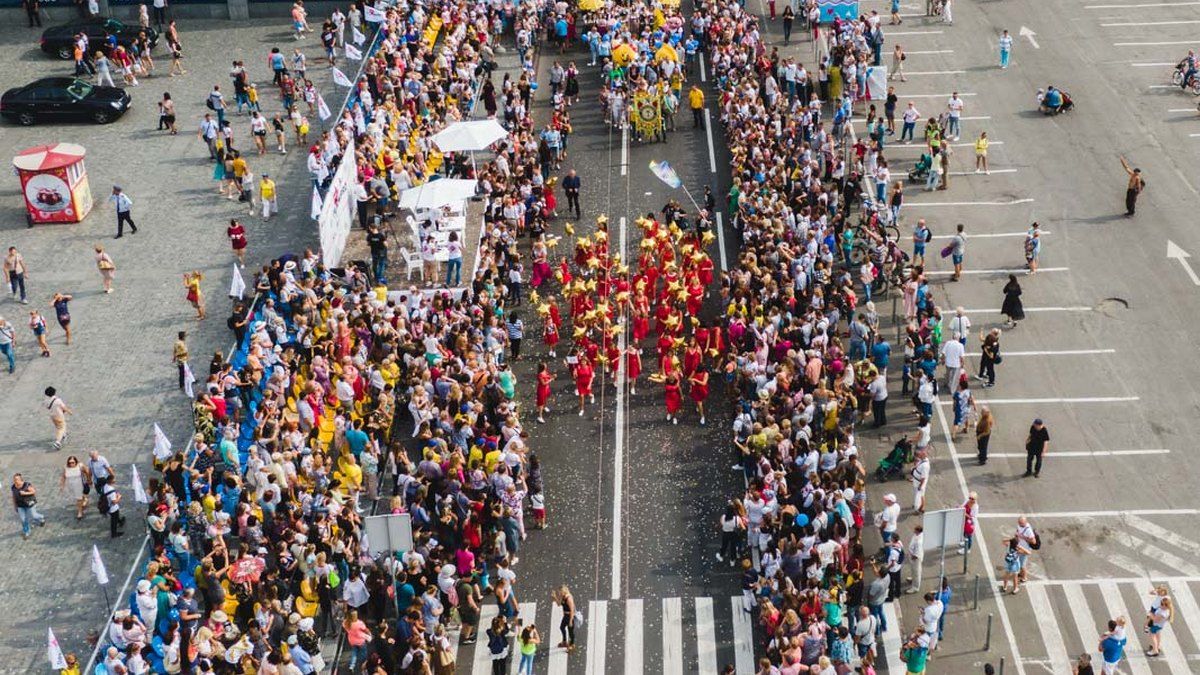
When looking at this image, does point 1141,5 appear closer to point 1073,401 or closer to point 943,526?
point 1073,401

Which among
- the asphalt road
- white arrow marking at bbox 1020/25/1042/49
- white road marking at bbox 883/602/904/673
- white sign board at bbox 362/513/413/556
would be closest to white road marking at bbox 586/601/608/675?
white sign board at bbox 362/513/413/556

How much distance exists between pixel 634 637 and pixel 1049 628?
24.9 feet

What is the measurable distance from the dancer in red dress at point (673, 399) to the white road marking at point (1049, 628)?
8.97m

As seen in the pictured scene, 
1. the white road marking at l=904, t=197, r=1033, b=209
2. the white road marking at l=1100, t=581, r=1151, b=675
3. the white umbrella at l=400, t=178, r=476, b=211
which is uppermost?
the white umbrella at l=400, t=178, r=476, b=211

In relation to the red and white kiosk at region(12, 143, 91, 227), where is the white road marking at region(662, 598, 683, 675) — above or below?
below

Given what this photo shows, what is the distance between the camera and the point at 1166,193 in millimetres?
44688

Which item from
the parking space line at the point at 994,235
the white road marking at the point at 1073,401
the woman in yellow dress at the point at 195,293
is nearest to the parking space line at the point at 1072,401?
the white road marking at the point at 1073,401

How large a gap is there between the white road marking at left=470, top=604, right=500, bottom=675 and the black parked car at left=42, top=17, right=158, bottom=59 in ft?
109

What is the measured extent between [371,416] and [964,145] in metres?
24.1

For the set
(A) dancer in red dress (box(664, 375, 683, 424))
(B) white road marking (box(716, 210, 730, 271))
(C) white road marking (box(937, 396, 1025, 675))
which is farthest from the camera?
(B) white road marking (box(716, 210, 730, 271))

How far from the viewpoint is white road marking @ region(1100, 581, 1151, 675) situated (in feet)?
88.3

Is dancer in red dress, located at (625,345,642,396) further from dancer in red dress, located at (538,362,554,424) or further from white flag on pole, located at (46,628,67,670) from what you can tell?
white flag on pole, located at (46,628,67,670)

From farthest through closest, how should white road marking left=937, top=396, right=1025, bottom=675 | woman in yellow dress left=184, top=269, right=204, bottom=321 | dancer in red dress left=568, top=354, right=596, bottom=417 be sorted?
woman in yellow dress left=184, top=269, right=204, bottom=321, dancer in red dress left=568, top=354, right=596, bottom=417, white road marking left=937, top=396, right=1025, bottom=675

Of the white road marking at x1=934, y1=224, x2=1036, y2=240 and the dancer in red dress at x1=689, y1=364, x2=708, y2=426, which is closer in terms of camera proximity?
the dancer in red dress at x1=689, y1=364, x2=708, y2=426
